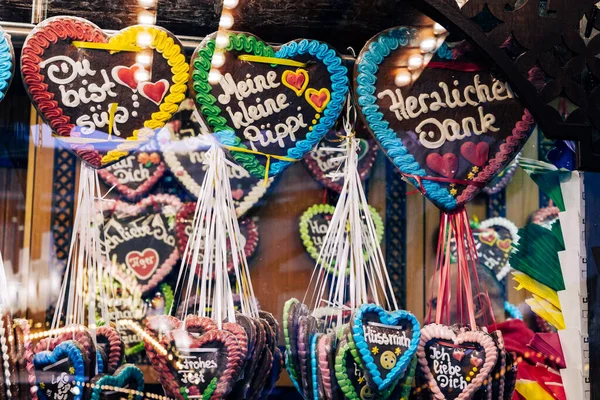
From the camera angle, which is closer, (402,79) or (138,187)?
(402,79)

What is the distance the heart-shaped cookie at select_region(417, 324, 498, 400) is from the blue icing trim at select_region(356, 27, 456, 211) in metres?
0.37

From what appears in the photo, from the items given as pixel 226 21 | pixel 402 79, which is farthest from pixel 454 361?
pixel 226 21

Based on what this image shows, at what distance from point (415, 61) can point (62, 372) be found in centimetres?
123

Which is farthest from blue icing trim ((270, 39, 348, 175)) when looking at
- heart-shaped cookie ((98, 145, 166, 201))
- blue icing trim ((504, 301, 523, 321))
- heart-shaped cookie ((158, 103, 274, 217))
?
blue icing trim ((504, 301, 523, 321))

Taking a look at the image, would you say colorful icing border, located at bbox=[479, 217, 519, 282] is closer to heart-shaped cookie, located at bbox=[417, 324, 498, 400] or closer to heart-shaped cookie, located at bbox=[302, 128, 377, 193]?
heart-shaped cookie, located at bbox=[302, 128, 377, 193]

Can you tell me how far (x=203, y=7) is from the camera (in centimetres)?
224

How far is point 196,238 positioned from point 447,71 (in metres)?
0.86

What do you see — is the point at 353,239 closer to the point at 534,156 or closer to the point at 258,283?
the point at 258,283

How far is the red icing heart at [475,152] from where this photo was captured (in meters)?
2.26

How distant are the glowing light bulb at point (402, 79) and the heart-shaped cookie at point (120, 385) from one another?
1.04 m

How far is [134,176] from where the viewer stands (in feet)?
9.20

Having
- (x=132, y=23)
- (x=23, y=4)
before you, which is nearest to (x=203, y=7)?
(x=132, y=23)

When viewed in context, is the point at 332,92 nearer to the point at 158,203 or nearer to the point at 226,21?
the point at 226,21

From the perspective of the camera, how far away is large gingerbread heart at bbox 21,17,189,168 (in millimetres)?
2086
